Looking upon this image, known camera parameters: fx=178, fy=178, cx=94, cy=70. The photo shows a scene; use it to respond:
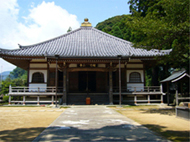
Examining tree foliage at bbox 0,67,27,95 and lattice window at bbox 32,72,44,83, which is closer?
lattice window at bbox 32,72,44,83

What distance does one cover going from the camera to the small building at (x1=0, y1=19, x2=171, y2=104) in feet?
54.7

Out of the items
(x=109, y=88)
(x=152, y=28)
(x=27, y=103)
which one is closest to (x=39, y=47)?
(x=27, y=103)

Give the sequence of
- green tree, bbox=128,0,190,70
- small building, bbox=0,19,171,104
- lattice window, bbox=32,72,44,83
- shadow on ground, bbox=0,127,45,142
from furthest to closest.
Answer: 1. lattice window, bbox=32,72,44,83
2. small building, bbox=0,19,171,104
3. green tree, bbox=128,0,190,70
4. shadow on ground, bbox=0,127,45,142

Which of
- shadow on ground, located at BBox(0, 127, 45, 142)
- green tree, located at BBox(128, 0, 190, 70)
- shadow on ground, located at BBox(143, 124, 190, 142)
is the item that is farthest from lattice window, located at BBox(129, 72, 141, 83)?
shadow on ground, located at BBox(0, 127, 45, 142)

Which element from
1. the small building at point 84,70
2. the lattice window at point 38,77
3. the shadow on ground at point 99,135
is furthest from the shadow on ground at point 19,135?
the lattice window at point 38,77

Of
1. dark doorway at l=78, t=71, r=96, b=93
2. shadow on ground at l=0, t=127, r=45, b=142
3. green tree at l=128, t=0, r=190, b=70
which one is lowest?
shadow on ground at l=0, t=127, r=45, b=142

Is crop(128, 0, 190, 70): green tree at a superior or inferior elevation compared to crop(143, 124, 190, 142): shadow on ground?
superior

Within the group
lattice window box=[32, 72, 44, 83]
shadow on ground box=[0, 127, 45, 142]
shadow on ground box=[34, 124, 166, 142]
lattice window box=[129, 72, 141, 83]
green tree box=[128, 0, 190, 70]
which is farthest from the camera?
lattice window box=[129, 72, 141, 83]

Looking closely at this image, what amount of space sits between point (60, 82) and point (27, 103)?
13.0 ft

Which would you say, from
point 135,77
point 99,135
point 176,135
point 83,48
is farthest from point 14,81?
point 176,135

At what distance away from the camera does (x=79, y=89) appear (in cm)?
1978

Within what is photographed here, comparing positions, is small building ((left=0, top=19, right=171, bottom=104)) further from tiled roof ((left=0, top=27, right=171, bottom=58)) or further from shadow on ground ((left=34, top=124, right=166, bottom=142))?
shadow on ground ((left=34, top=124, right=166, bottom=142))

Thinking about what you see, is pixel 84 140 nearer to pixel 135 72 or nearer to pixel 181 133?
pixel 181 133

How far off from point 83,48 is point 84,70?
3.14m
